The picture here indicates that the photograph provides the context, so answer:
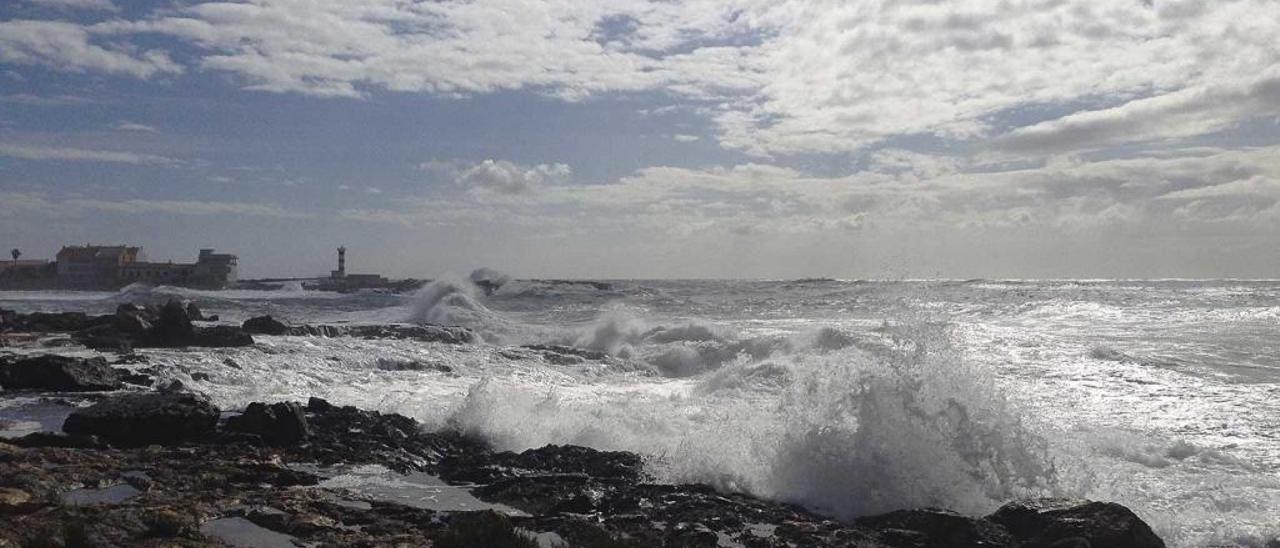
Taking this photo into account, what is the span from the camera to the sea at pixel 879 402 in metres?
10.4

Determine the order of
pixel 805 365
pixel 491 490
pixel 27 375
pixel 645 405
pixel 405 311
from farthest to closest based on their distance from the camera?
pixel 405 311, pixel 805 365, pixel 645 405, pixel 27 375, pixel 491 490

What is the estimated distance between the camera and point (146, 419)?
1139 cm

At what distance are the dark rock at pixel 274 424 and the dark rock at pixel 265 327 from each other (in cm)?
1426

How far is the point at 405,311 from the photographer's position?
44750 millimetres

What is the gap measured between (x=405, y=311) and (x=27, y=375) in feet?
95.8

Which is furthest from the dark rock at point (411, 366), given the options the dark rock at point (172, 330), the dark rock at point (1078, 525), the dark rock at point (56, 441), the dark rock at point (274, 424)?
the dark rock at point (1078, 525)

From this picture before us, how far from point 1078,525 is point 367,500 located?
21.2 ft

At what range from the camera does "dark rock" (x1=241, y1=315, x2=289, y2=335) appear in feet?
83.9

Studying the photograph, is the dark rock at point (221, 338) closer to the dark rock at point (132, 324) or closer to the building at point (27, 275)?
the dark rock at point (132, 324)

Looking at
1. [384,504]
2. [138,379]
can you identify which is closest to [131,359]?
[138,379]

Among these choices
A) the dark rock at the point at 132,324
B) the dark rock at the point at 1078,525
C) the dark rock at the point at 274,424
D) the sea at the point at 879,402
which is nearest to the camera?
the dark rock at the point at 1078,525

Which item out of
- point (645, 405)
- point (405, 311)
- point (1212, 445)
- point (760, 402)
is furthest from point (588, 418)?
point (405, 311)

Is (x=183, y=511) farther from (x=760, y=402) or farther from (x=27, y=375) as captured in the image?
(x=760, y=402)

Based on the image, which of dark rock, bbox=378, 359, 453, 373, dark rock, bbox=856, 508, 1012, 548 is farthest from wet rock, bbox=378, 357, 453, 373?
dark rock, bbox=856, 508, 1012, 548
